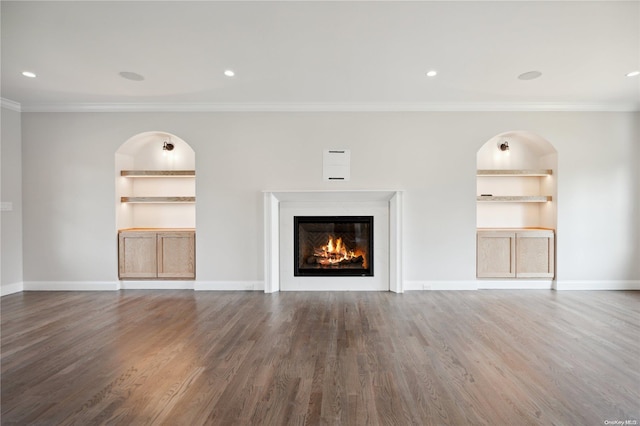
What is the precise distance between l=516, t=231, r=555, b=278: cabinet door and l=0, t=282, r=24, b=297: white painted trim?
7.06m

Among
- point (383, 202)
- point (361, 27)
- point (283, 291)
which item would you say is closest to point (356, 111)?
point (383, 202)

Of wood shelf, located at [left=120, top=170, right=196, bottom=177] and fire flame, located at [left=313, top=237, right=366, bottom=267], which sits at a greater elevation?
wood shelf, located at [left=120, top=170, right=196, bottom=177]

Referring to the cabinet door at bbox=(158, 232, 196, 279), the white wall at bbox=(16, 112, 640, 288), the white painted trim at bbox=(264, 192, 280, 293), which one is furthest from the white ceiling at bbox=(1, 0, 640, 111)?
the cabinet door at bbox=(158, 232, 196, 279)

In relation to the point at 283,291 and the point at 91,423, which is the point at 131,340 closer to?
the point at 91,423

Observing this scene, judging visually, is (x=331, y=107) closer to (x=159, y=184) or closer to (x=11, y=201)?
(x=159, y=184)

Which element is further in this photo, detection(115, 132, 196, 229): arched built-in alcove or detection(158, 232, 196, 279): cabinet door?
detection(115, 132, 196, 229): arched built-in alcove

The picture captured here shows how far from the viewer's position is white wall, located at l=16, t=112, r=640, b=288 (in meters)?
4.69

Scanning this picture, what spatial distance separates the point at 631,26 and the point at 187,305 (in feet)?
16.5

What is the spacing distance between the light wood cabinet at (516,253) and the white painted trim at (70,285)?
17.3ft

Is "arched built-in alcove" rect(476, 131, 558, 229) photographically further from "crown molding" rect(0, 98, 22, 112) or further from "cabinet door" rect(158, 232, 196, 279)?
"crown molding" rect(0, 98, 22, 112)

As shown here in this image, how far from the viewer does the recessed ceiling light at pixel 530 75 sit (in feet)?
11.8

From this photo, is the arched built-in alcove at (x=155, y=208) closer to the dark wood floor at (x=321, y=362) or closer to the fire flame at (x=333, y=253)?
the dark wood floor at (x=321, y=362)

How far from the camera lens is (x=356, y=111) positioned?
4691 mm

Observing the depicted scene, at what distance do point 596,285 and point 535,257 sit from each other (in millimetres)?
930
